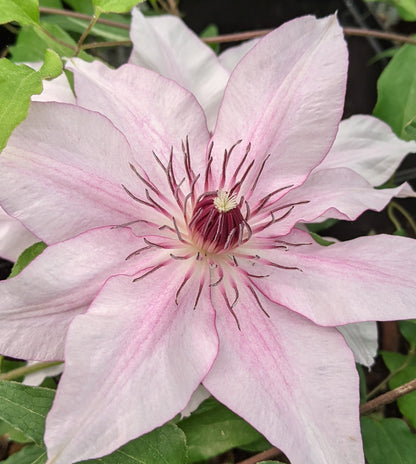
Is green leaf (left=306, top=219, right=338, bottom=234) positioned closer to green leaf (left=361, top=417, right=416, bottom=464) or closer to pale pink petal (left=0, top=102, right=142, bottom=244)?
green leaf (left=361, top=417, right=416, bottom=464)

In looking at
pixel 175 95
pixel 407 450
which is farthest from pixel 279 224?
pixel 407 450

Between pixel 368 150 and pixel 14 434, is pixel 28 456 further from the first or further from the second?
pixel 368 150

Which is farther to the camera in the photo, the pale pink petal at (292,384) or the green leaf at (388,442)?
the green leaf at (388,442)

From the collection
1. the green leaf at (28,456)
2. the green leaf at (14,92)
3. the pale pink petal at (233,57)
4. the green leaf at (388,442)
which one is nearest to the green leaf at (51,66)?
the green leaf at (14,92)

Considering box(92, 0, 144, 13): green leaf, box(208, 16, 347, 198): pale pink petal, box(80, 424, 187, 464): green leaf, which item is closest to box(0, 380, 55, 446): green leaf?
box(80, 424, 187, 464): green leaf

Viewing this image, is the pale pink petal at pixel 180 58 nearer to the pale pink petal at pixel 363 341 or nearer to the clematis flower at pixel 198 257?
the clematis flower at pixel 198 257

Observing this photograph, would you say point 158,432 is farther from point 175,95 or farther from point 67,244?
point 175,95
